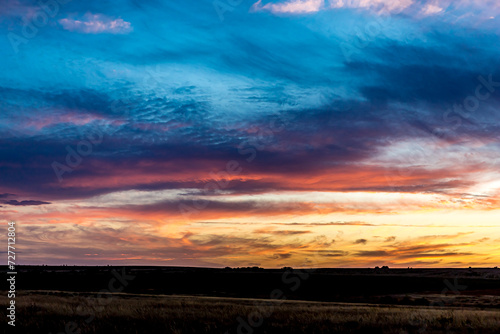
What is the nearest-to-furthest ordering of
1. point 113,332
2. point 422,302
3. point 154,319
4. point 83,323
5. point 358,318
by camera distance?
point 113,332 < point 83,323 < point 154,319 < point 358,318 < point 422,302

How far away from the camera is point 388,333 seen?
1950cm

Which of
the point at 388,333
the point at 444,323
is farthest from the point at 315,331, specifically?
the point at 444,323

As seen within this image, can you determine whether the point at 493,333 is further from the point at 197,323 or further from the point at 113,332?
the point at 113,332

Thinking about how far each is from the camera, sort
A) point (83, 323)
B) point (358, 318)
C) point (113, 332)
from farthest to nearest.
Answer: point (358, 318) < point (83, 323) < point (113, 332)

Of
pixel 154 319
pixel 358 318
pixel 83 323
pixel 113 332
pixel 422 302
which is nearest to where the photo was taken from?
pixel 113 332

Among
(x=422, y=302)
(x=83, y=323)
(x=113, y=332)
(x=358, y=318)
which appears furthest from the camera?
(x=422, y=302)

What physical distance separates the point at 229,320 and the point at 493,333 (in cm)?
1174

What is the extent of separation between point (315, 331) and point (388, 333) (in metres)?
3.03

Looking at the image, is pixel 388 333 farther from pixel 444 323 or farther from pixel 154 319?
pixel 154 319

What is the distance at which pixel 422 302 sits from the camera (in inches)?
1938

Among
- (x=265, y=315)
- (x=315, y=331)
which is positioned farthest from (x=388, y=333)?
(x=265, y=315)

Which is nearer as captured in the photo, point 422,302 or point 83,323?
point 83,323

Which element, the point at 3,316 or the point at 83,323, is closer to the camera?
the point at 83,323

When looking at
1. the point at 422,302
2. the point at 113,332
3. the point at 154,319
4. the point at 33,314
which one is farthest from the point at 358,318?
the point at 422,302
